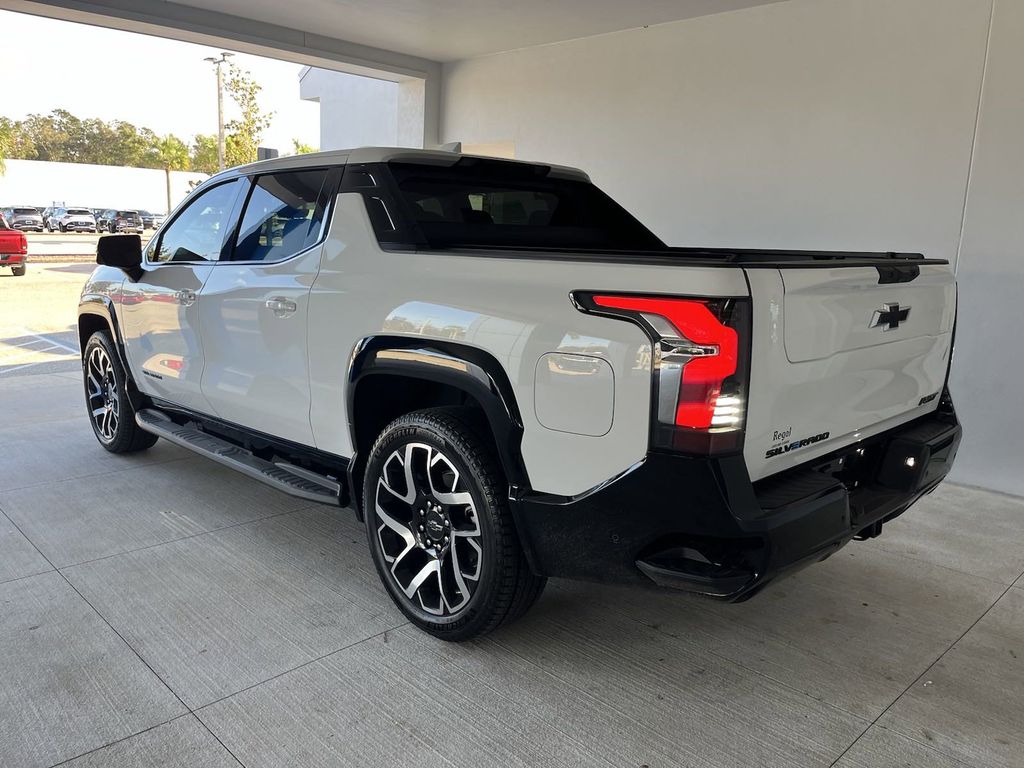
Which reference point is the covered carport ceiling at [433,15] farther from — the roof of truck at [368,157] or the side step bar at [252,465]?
the side step bar at [252,465]

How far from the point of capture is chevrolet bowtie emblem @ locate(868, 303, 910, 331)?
101 inches

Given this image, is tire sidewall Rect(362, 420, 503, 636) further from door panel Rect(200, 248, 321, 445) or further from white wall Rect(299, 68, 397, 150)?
white wall Rect(299, 68, 397, 150)

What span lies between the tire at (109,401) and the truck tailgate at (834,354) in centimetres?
417

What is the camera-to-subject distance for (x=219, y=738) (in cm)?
234

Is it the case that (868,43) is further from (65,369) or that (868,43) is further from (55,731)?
(65,369)

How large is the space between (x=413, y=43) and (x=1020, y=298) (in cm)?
607

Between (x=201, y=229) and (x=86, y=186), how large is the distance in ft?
167

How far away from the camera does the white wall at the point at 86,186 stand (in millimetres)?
45188

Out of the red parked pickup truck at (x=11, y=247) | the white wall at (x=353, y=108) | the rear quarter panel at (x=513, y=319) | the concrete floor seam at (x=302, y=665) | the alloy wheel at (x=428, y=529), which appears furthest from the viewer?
the red parked pickup truck at (x=11, y=247)

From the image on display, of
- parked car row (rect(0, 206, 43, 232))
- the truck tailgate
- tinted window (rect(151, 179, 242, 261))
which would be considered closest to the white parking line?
tinted window (rect(151, 179, 242, 261))

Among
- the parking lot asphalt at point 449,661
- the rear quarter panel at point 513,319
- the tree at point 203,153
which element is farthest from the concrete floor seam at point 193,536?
the tree at point 203,153

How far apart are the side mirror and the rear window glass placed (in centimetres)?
207

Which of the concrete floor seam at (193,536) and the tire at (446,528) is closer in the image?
the tire at (446,528)

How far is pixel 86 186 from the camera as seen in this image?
47375mm
